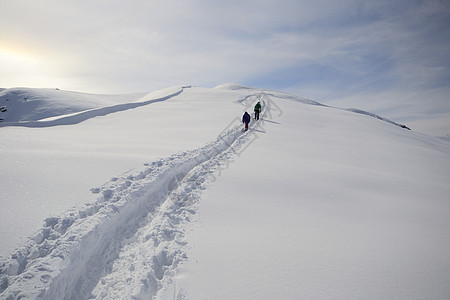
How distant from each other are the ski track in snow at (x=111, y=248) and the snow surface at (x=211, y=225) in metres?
0.02

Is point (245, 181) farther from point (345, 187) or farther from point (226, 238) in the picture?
point (345, 187)

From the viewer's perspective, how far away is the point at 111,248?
11.1ft

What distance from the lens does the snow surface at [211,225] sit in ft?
8.80

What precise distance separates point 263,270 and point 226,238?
826 millimetres

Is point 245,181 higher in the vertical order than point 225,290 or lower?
higher

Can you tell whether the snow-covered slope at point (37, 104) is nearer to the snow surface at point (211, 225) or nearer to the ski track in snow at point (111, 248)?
the snow surface at point (211, 225)

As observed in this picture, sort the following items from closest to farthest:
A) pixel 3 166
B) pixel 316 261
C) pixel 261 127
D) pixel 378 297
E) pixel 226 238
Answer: pixel 378 297
pixel 316 261
pixel 226 238
pixel 3 166
pixel 261 127

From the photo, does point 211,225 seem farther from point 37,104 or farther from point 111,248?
point 37,104

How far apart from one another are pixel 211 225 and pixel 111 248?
1700 millimetres

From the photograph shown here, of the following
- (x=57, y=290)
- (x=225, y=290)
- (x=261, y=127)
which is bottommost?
(x=57, y=290)

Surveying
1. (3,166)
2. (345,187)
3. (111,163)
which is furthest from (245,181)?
(3,166)

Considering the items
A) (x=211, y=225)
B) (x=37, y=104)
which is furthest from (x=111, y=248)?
(x=37, y=104)

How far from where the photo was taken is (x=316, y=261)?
3033mm

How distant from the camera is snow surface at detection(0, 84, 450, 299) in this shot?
8.80 feet
